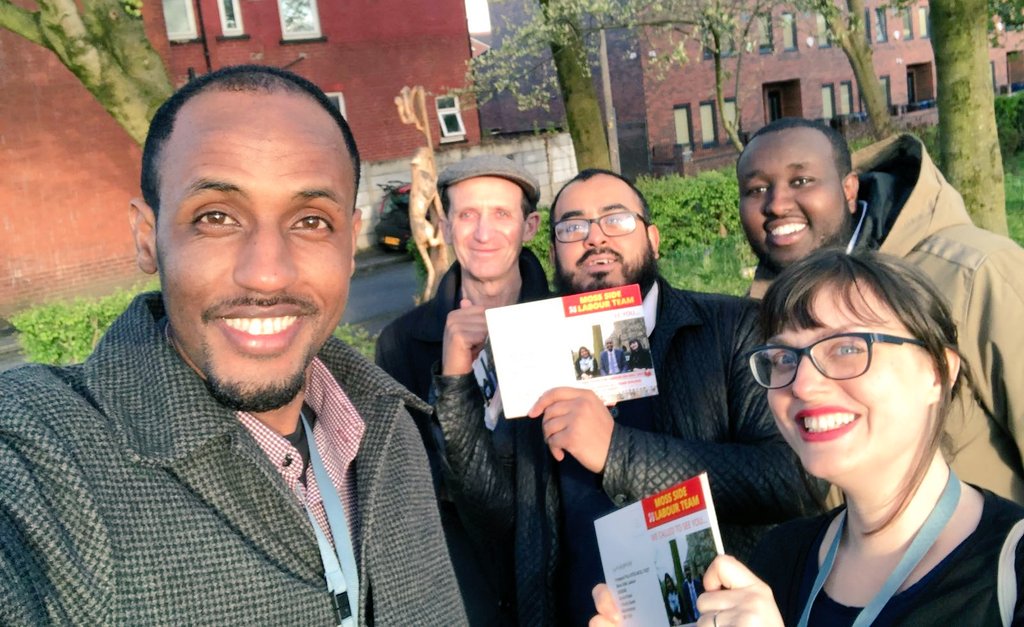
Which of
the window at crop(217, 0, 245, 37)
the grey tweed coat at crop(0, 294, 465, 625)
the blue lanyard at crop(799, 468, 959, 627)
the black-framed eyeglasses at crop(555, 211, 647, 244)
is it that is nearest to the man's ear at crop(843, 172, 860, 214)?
the black-framed eyeglasses at crop(555, 211, 647, 244)

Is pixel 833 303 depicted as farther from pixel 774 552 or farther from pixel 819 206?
pixel 819 206

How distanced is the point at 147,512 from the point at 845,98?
141 ft

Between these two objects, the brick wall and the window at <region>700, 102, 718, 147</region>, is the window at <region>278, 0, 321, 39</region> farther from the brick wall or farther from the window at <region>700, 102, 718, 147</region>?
the window at <region>700, 102, 718, 147</region>

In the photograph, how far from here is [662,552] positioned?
187 cm

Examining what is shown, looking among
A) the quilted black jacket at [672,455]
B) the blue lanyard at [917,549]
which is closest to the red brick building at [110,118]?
the quilted black jacket at [672,455]

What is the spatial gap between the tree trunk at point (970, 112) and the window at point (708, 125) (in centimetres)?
2717

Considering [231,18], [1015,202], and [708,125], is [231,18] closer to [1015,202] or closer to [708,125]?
[1015,202]

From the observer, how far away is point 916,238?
311 centimetres

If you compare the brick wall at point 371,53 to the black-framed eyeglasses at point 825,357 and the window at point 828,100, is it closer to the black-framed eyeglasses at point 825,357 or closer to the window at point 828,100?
the window at point 828,100

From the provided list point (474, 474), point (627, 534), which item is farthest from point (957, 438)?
point (474, 474)

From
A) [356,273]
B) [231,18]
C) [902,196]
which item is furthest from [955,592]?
[231,18]

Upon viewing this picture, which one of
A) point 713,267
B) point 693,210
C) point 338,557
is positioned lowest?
point 713,267

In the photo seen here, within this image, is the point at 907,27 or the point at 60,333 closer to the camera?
the point at 60,333

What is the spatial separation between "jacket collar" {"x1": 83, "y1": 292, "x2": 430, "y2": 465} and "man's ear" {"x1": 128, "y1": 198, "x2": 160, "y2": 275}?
10 centimetres
